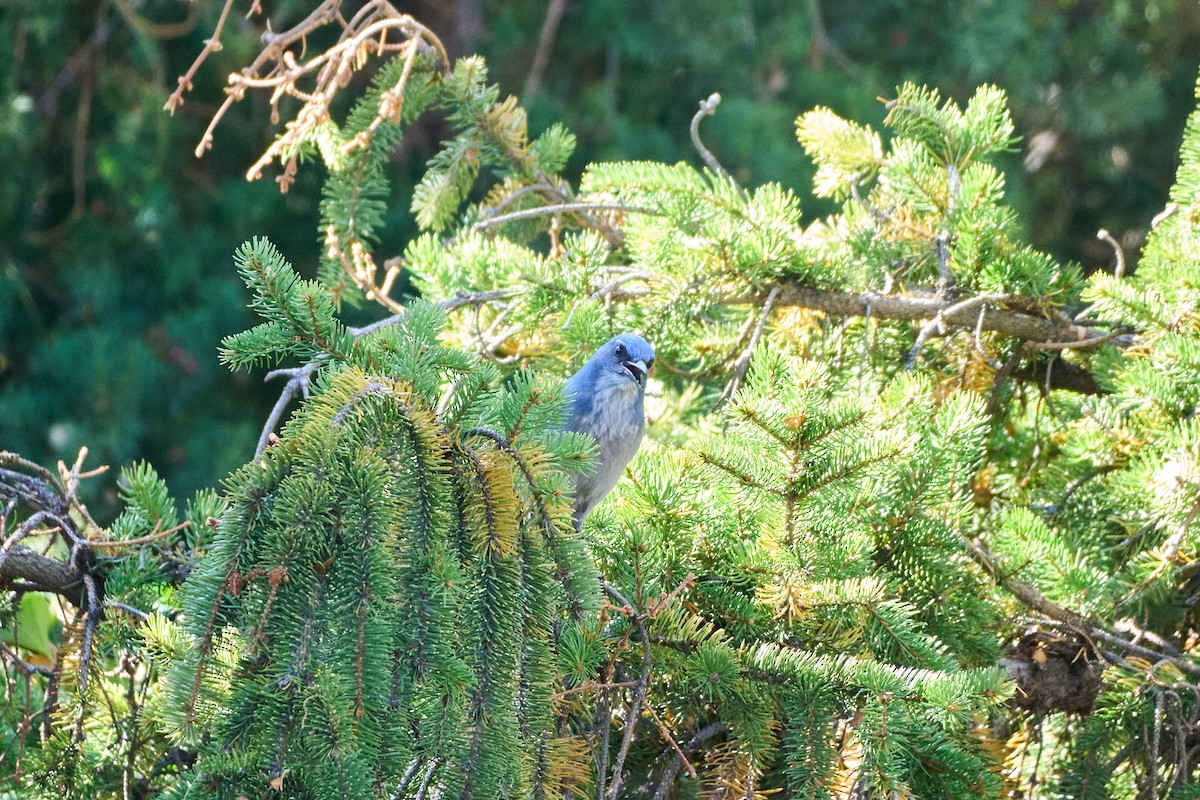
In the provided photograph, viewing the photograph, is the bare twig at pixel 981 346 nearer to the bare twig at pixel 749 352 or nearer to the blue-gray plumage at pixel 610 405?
the bare twig at pixel 749 352

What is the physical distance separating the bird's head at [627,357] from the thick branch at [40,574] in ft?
3.59

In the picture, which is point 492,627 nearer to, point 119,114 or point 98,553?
point 98,553

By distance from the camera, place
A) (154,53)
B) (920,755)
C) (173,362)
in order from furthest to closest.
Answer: (173,362)
(154,53)
(920,755)

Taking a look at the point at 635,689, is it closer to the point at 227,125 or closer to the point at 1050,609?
the point at 1050,609

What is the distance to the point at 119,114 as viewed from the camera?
6.11 metres

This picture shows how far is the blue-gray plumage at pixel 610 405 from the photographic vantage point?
8.39 ft

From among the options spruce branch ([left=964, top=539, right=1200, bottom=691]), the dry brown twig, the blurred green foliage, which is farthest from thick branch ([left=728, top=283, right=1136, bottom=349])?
the blurred green foliage

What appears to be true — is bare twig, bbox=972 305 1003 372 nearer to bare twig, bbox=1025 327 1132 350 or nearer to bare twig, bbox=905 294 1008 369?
bare twig, bbox=905 294 1008 369

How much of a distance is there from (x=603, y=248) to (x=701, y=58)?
3795mm

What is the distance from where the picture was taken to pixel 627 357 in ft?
8.35

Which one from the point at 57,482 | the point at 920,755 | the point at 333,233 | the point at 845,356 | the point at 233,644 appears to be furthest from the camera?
the point at 333,233

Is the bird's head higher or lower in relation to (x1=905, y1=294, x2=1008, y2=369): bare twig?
lower

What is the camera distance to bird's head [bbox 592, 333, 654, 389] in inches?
99.4

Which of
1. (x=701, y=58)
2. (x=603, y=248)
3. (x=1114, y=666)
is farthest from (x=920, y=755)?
(x=701, y=58)
